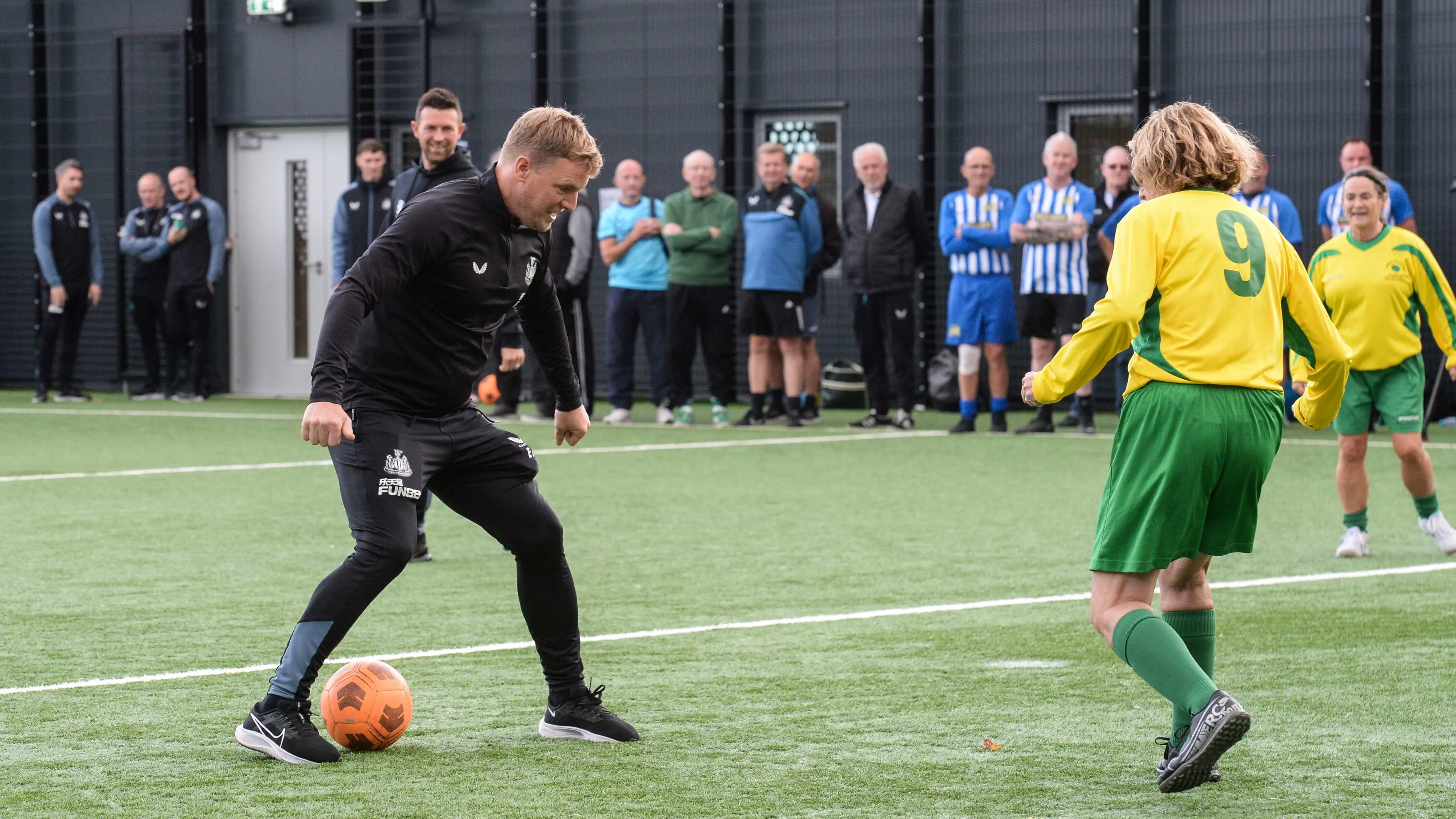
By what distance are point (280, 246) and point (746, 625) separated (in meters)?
14.0

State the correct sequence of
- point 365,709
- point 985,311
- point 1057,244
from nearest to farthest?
1. point 365,709
2. point 1057,244
3. point 985,311

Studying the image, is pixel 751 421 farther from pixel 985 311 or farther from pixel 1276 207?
pixel 1276 207

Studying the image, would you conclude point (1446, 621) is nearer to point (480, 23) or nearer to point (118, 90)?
point (480, 23)

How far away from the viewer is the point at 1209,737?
386 centimetres

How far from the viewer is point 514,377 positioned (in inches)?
628

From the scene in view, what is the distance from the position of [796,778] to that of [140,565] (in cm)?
435

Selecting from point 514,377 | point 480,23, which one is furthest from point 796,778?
point 480,23

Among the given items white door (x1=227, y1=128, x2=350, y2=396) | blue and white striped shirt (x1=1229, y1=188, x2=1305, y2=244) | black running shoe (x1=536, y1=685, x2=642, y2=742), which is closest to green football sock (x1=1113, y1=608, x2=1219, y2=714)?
black running shoe (x1=536, y1=685, x2=642, y2=742)

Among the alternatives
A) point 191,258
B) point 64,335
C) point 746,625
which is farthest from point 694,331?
point 746,625

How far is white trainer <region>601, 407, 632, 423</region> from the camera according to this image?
15.5 metres

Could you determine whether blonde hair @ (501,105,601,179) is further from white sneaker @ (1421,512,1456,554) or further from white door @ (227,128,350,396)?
white door @ (227,128,350,396)

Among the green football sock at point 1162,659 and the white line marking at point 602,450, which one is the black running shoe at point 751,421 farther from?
the green football sock at point 1162,659

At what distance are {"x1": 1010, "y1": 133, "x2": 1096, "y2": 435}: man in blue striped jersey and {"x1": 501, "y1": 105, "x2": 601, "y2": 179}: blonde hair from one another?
32.0 ft

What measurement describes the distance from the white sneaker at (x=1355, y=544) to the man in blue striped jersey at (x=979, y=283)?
637 centimetres
